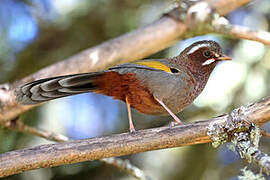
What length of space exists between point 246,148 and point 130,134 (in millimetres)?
907

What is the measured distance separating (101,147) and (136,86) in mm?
792

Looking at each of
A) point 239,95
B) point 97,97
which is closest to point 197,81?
point 239,95

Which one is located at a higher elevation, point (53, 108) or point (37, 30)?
point (37, 30)

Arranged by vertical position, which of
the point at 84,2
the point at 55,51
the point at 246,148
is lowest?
the point at 246,148

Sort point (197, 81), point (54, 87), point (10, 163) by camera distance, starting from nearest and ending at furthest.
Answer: point (10, 163)
point (54, 87)
point (197, 81)

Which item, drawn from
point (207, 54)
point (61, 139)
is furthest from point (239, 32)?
point (61, 139)

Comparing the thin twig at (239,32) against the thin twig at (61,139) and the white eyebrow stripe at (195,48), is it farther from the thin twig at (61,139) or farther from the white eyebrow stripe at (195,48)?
the thin twig at (61,139)

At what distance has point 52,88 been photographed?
4051mm

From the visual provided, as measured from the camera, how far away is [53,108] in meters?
6.01

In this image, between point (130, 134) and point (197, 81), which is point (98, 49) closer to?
point (197, 81)

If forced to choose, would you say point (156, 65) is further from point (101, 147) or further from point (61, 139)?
point (61, 139)

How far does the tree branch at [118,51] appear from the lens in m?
4.88

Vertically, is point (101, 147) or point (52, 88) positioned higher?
point (52, 88)

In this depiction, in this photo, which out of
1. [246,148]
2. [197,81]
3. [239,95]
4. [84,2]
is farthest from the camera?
[84,2]
